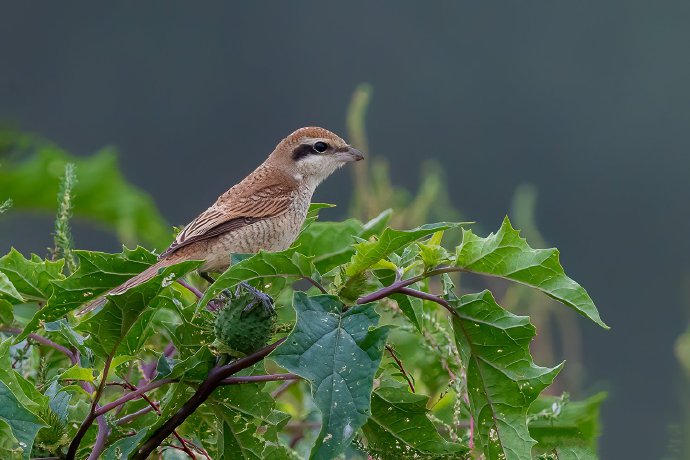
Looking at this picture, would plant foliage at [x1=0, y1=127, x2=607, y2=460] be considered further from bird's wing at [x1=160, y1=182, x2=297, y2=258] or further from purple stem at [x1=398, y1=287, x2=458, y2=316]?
bird's wing at [x1=160, y1=182, x2=297, y2=258]

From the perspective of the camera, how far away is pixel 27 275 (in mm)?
2164

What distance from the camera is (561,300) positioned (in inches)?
77.1

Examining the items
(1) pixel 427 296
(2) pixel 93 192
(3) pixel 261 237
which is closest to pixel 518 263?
(1) pixel 427 296

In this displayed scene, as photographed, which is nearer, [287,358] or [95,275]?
[287,358]

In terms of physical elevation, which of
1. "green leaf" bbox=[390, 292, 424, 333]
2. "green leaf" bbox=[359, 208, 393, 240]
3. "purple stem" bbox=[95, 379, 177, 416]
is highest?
"green leaf" bbox=[359, 208, 393, 240]

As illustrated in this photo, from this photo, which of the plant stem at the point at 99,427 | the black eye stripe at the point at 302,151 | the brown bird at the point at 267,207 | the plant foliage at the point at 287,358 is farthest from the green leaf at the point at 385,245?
the black eye stripe at the point at 302,151

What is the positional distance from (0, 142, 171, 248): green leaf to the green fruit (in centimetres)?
210

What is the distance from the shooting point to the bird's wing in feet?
11.4

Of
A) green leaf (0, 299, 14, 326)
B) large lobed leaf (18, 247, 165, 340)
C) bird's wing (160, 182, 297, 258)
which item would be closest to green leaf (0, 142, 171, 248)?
bird's wing (160, 182, 297, 258)

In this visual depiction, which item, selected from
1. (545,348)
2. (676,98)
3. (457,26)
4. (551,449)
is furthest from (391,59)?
(551,449)

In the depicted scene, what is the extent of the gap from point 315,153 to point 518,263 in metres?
2.56

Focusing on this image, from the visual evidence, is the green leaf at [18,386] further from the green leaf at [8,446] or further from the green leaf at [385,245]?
the green leaf at [385,245]

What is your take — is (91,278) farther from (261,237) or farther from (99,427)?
(261,237)

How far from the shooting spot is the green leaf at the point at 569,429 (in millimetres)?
2305
